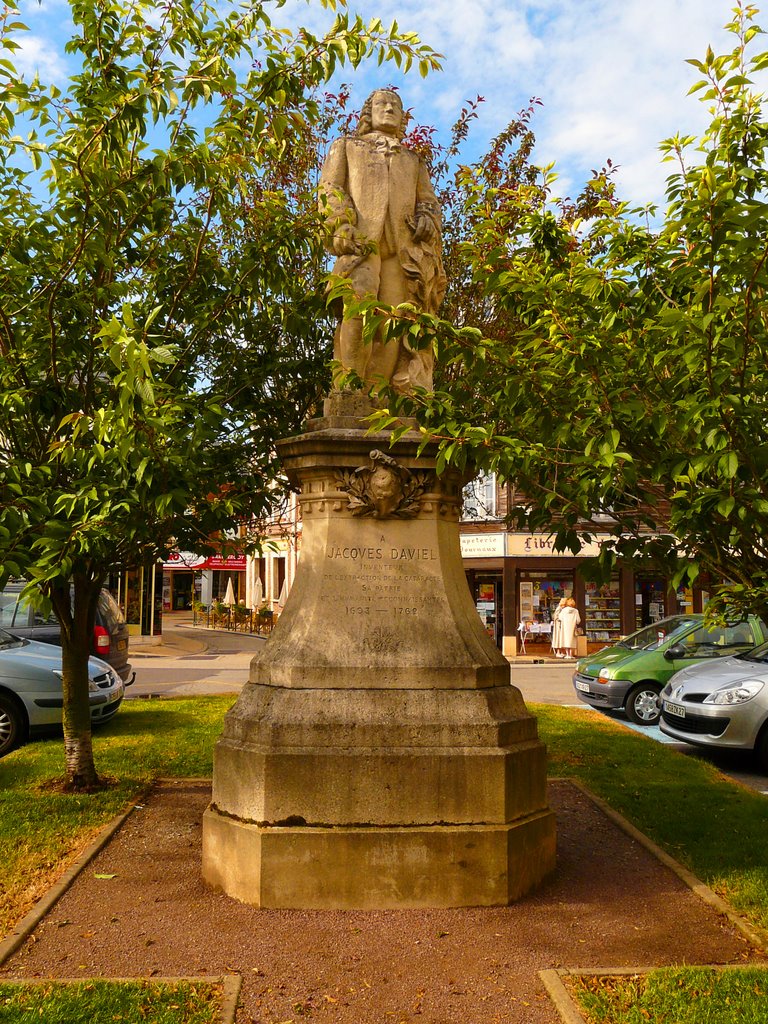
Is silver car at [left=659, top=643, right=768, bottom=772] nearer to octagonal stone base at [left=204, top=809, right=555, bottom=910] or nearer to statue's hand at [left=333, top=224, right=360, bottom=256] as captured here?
octagonal stone base at [left=204, top=809, right=555, bottom=910]

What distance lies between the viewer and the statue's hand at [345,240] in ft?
18.4

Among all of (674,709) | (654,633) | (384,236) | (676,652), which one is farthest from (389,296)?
(654,633)

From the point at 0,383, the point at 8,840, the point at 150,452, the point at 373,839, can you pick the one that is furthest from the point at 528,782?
the point at 0,383

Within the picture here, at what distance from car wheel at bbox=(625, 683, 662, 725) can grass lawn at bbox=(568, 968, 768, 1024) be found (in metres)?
8.80

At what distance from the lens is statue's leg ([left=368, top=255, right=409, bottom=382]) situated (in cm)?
582

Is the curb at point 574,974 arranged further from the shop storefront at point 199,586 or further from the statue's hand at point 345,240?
the shop storefront at point 199,586

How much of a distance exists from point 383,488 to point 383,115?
107 inches

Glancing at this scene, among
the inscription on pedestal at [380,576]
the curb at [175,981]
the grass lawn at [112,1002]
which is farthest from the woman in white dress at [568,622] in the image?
the grass lawn at [112,1002]

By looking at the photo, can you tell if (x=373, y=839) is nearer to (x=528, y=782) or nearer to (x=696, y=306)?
(x=528, y=782)

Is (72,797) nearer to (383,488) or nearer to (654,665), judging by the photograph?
(383,488)

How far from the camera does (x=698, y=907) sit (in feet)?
15.5

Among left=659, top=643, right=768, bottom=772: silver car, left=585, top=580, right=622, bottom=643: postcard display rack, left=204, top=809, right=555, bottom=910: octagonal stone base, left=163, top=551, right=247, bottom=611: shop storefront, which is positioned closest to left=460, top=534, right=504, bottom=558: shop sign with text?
left=585, top=580, right=622, bottom=643: postcard display rack

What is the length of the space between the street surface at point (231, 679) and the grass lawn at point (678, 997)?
508cm

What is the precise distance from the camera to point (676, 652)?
40.7 ft
